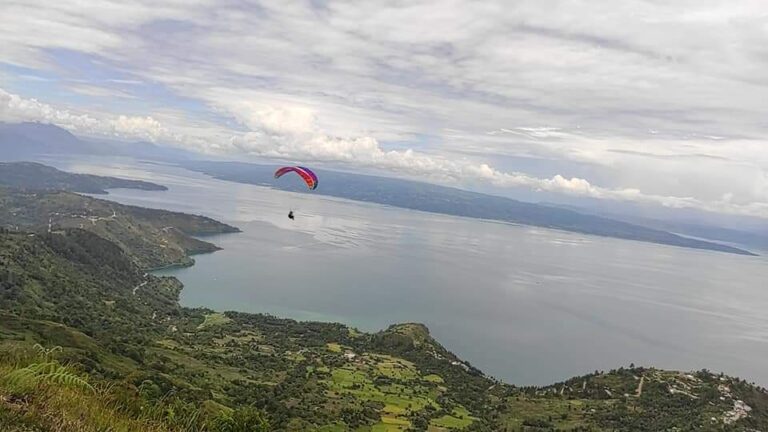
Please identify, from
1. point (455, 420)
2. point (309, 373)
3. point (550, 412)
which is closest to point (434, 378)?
point (550, 412)

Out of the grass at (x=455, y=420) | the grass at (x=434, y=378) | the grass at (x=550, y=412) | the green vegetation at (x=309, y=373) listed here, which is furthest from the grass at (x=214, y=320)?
the grass at (x=550, y=412)

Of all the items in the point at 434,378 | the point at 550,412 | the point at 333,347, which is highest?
the point at 550,412

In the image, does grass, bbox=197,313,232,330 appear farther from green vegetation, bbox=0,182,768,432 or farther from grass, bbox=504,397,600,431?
grass, bbox=504,397,600,431

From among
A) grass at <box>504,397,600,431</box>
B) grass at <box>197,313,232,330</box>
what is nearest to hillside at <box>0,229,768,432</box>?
grass at <box>504,397,600,431</box>

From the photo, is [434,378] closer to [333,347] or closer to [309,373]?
[333,347]

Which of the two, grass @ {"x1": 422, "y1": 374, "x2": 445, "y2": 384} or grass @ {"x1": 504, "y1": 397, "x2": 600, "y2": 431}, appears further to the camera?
grass @ {"x1": 422, "y1": 374, "x2": 445, "y2": 384}

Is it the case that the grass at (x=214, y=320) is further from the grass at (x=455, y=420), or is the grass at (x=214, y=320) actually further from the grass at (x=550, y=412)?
the grass at (x=550, y=412)

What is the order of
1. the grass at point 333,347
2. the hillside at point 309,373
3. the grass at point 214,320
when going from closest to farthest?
the hillside at point 309,373, the grass at point 333,347, the grass at point 214,320
